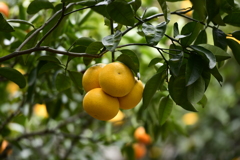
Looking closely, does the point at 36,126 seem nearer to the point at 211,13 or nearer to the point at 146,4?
the point at 146,4

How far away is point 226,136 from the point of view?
2.14m

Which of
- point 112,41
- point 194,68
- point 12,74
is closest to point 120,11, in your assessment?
point 112,41

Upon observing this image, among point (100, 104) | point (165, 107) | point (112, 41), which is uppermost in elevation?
point (112, 41)

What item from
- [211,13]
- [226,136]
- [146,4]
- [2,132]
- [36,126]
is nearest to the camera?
[211,13]

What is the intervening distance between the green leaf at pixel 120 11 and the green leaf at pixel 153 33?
0.03 meters

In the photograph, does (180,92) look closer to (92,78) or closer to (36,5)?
(92,78)

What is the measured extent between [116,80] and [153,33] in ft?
0.34

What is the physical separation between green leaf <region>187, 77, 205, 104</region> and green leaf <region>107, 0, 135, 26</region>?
16 cm

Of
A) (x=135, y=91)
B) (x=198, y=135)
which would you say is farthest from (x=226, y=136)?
(x=135, y=91)

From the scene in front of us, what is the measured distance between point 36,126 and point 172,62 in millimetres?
1202

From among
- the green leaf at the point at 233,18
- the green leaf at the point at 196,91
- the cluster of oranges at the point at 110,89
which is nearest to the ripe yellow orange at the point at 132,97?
the cluster of oranges at the point at 110,89

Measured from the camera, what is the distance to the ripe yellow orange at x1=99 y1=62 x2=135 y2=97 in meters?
0.50

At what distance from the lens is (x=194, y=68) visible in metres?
0.47

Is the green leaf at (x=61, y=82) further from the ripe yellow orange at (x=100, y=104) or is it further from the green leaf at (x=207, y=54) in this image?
the green leaf at (x=207, y=54)
